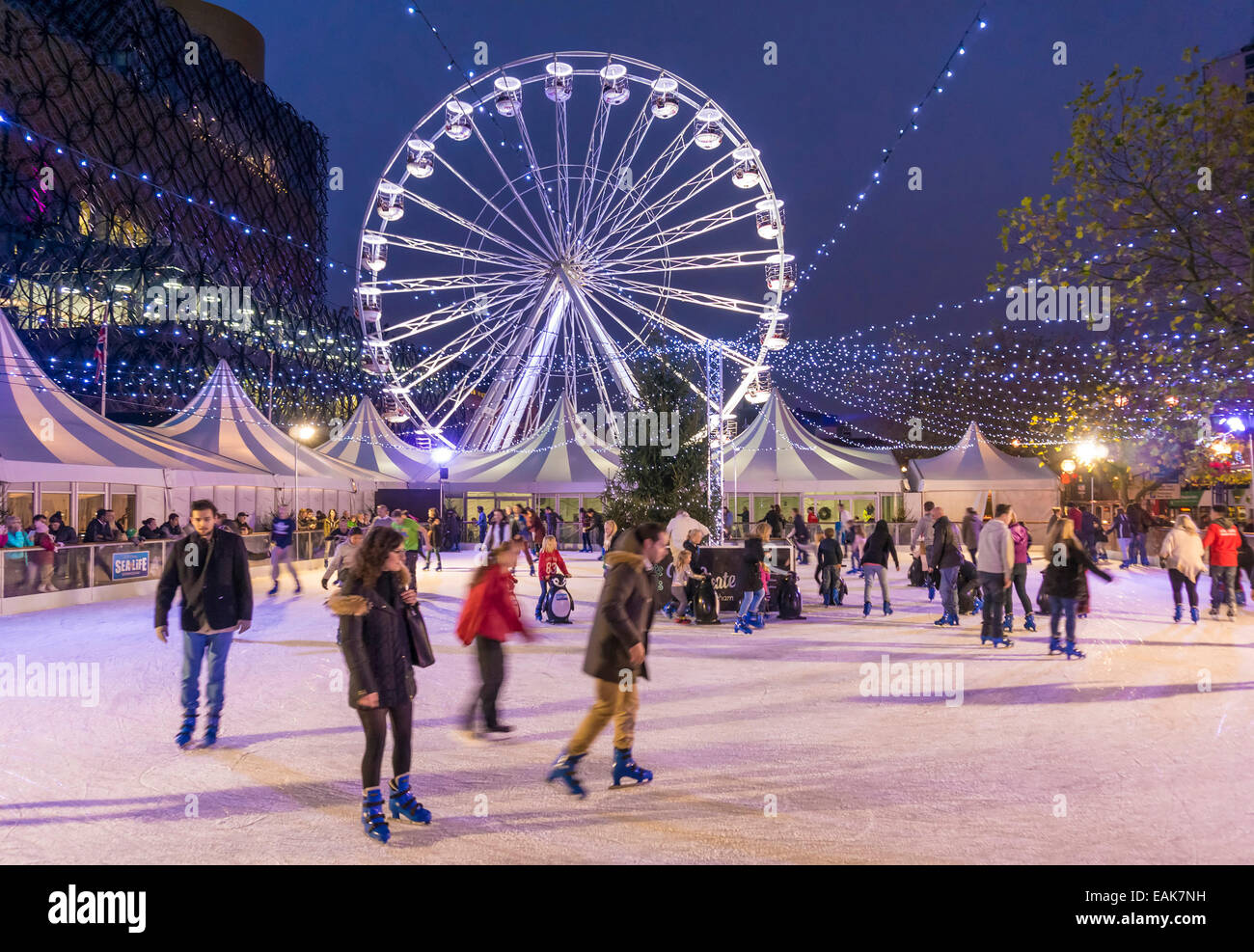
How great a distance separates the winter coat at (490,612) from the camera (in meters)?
6.17

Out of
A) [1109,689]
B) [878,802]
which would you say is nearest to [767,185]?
[1109,689]

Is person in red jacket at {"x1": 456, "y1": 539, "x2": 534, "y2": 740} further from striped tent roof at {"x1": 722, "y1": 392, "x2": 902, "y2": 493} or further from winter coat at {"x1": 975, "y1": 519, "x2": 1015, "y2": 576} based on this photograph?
striped tent roof at {"x1": 722, "y1": 392, "x2": 902, "y2": 493}

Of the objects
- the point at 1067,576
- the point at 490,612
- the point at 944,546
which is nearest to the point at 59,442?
the point at 490,612

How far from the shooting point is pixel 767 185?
21.7m

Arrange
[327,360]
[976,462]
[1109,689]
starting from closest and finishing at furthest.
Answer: [1109,689], [976,462], [327,360]

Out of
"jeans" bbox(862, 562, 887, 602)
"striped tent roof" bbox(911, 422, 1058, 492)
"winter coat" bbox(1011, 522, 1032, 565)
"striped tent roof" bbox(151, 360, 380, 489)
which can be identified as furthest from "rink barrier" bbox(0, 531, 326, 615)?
"striped tent roof" bbox(911, 422, 1058, 492)

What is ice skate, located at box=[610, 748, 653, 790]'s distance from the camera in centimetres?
485

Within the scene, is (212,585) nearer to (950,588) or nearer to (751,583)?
(751,583)

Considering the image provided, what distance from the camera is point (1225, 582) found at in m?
11.8

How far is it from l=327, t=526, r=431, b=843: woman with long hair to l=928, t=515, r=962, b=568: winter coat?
331 inches

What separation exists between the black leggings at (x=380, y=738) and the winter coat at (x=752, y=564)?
7.09 metres

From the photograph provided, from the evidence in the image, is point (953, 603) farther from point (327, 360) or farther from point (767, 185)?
point (327, 360)

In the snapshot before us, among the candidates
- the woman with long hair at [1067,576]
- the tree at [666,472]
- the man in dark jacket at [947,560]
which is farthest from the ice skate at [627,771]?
the tree at [666,472]

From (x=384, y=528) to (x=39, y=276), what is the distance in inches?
1831
